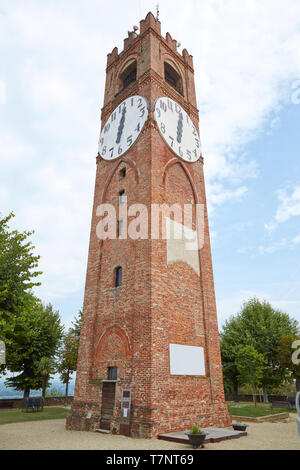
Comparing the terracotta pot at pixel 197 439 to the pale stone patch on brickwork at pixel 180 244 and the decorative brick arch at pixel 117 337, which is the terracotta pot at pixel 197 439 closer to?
the decorative brick arch at pixel 117 337

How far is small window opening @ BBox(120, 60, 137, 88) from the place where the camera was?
64.5ft

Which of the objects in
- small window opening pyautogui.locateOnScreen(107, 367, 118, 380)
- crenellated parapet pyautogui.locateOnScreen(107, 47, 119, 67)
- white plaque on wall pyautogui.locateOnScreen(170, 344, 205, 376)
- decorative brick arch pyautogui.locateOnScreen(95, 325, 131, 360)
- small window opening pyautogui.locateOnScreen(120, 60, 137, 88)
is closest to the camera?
white plaque on wall pyautogui.locateOnScreen(170, 344, 205, 376)

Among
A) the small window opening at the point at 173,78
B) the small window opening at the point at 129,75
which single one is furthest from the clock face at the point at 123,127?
the small window opening at the point at 173,78

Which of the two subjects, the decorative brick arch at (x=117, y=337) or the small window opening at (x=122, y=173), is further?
the small window opening at (x=122, y=173)

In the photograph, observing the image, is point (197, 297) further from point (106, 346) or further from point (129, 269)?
point (106, 346)

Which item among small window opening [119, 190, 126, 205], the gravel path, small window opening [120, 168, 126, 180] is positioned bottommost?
the gravel path

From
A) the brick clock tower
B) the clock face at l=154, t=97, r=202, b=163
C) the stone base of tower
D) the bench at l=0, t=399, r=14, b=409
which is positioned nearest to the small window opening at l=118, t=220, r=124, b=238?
the brick clock tower

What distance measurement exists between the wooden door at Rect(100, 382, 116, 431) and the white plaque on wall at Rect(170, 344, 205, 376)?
2.47 m

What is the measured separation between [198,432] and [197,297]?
6.09m

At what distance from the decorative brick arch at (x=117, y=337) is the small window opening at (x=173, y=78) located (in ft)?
51.7

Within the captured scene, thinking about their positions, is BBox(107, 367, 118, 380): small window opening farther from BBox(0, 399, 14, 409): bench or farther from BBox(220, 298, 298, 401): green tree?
BBox(220, 298, 298, 401): green tree

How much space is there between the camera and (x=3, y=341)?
35.4 ft

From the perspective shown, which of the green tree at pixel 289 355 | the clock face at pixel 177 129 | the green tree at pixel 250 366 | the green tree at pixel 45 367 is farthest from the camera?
the green tree at pixel 289 355

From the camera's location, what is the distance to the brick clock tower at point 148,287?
421 inches
